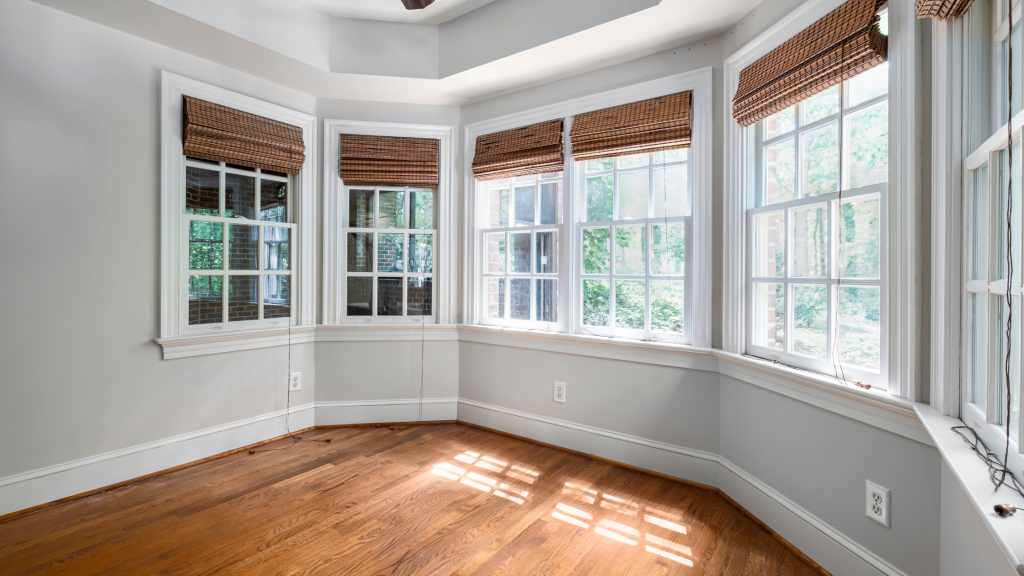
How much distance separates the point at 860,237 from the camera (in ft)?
5.95

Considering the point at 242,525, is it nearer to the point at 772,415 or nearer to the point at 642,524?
the point at 642,524

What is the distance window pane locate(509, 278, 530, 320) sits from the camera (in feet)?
10.8

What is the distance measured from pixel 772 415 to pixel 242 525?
98.0 inches

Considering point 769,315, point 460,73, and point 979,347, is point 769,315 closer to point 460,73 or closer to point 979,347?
point 979,347

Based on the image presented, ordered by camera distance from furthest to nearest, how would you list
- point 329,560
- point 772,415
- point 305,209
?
point 305,209
point 772,415
point 329,560

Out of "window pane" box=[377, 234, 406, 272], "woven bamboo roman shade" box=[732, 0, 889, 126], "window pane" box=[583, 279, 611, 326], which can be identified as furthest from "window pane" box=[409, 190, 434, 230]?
"woven bamboo roman shade" box=[732, 0, 889, 126]

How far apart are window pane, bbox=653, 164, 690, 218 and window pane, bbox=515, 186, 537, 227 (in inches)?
34.1

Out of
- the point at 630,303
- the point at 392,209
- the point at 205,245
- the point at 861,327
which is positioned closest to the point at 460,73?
the point at 392,209

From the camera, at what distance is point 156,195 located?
264 cm

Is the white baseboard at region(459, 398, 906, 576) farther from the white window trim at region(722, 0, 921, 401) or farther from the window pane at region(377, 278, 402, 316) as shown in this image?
the window pane at region(377, 278, 402, 316)

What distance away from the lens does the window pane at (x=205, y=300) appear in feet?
9.26

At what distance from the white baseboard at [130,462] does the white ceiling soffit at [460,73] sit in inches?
89.3

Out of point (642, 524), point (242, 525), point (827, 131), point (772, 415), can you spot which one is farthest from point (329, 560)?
point (827, 131)

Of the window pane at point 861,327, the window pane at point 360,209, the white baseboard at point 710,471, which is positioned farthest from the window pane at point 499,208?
the window pane at point 861,327
